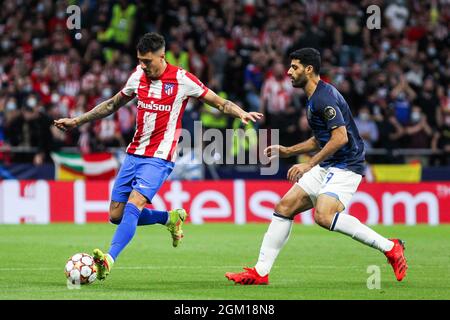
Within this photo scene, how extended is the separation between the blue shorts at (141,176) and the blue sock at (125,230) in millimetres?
274

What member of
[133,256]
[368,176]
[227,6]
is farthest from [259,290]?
[227,6]

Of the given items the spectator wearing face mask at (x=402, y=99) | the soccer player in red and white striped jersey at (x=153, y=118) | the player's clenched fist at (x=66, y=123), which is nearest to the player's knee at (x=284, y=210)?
the soccer player in red and white striped jersey at (x=153, y=118)

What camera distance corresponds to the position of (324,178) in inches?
440

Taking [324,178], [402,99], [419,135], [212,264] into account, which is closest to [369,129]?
[419,135]

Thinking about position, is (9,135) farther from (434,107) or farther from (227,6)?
(434,107)

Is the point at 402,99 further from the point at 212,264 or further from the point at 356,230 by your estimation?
the point at 356,230

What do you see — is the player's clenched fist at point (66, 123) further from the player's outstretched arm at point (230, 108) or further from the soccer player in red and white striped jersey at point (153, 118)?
the player's outstretched arm at point (230, 108)

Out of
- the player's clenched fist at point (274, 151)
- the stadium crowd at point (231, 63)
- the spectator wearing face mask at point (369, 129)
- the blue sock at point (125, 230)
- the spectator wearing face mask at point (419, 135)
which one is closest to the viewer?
the blue sock at point (125, 230)

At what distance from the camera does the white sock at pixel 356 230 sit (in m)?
10.8

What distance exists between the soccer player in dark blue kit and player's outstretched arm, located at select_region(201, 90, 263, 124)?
0.37 m

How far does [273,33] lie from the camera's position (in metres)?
26.5

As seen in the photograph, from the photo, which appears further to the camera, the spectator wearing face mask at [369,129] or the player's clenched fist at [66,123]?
the spectator wearing face mask at [369,129]

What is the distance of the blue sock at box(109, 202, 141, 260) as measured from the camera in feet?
34.7
